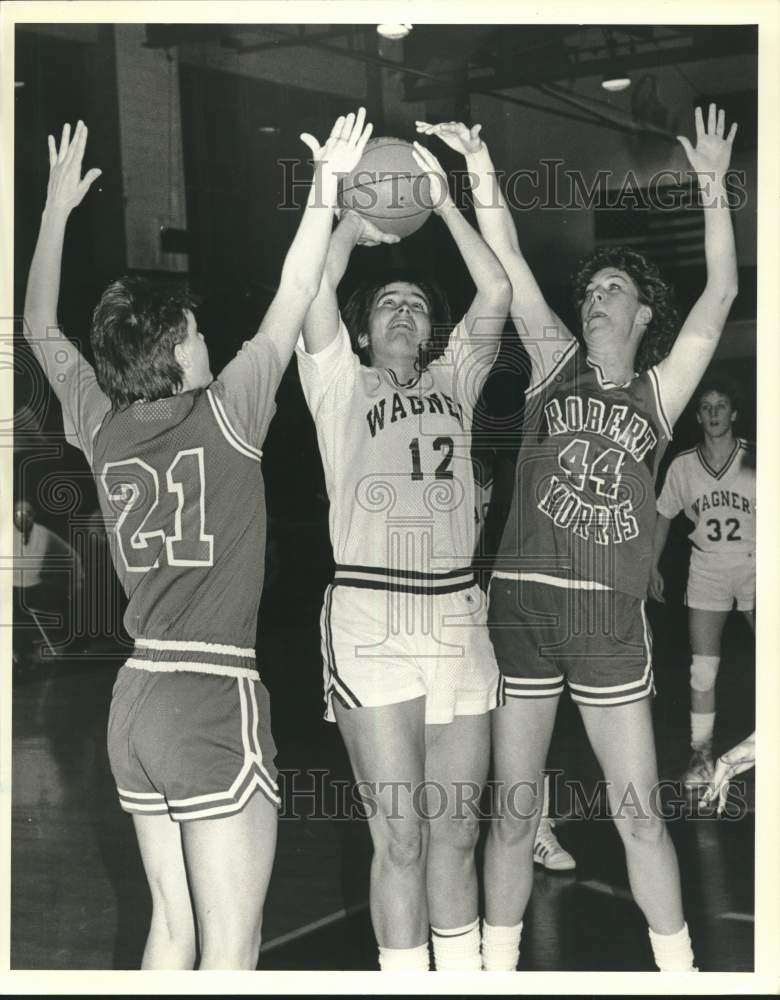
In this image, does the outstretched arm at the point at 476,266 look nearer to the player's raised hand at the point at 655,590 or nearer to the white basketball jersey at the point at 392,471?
the white basketball jersey at the point at 392,471

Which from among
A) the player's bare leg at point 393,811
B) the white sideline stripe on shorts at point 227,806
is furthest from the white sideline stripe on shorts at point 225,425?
the white sideline stripe on shorts at point 227,806

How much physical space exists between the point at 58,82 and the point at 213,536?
131 cm

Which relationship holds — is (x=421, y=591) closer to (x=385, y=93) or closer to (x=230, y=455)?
(x=230, y=455)

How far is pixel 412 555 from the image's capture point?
122 inches

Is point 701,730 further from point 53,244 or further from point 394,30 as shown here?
point 53,244

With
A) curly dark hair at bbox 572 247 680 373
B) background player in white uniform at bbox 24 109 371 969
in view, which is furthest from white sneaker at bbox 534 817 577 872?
curly dark hair at bbox 572 247 680 373

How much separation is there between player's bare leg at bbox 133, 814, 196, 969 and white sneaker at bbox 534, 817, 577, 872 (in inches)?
37.0

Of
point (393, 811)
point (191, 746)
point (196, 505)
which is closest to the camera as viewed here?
point (191, 746)

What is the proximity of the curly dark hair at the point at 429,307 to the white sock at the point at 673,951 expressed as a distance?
5.53 feet

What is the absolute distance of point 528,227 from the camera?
313 cm

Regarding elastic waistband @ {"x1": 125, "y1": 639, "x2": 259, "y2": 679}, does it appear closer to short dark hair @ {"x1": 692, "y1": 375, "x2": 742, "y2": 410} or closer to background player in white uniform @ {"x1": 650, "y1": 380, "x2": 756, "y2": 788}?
background player in white uniform @ {"x1": 650, "y1": 380, "x2": 756, "y2": 788}

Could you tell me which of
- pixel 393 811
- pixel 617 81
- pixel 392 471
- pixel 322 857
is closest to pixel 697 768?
pixel 393 811

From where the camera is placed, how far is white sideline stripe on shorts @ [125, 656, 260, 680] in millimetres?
2934

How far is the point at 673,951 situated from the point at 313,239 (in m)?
2.16
